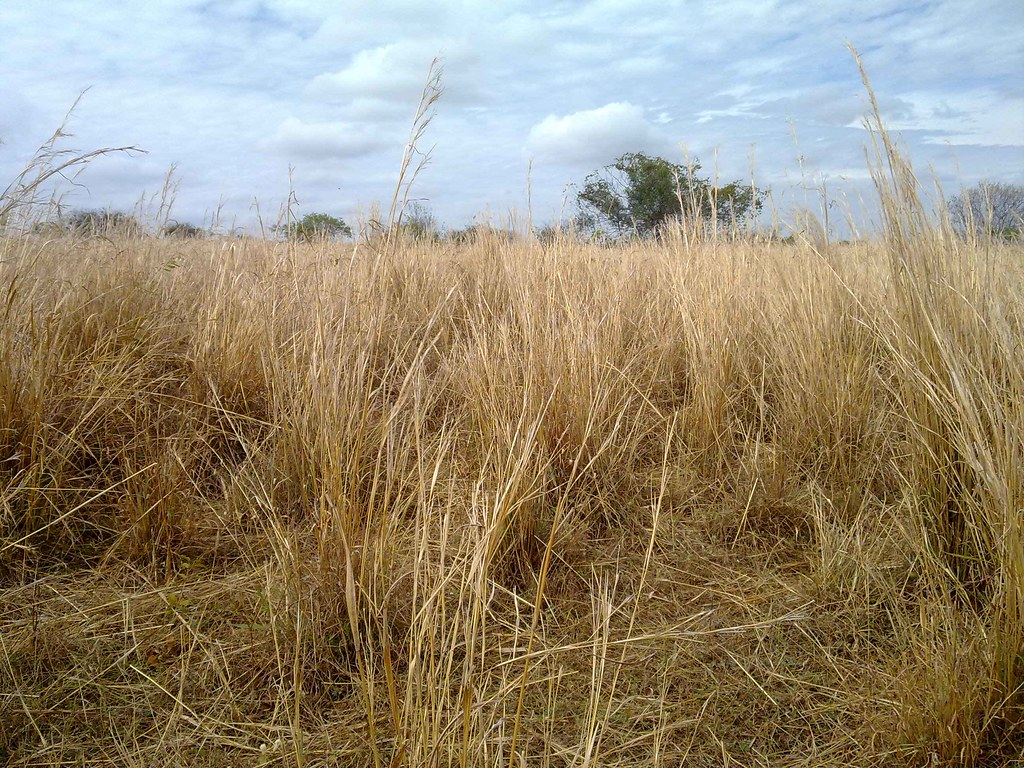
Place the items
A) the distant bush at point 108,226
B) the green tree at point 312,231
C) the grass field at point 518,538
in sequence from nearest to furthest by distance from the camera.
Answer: the grass field at point 518,538, the green tree at point 312,231, the distant bush at point 108,226

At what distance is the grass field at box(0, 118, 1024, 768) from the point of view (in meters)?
1.24

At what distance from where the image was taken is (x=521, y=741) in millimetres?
1268

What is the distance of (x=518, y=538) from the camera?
181cm

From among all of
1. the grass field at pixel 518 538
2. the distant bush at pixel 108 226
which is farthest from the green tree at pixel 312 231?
the distant bush at pixel 108 226

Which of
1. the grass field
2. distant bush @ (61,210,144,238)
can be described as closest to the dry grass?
the grass field

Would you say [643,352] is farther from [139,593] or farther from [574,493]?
[139,593]

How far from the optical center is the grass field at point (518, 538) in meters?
1.24

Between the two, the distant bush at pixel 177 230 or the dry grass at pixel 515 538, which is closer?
the dry grass at pixel 515 538

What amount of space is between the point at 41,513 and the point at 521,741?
1604 millimetres

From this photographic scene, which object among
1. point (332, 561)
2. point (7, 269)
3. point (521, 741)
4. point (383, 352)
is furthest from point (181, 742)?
point (383, 352)

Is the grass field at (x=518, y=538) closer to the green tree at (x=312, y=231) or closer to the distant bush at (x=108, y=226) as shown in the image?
the green tree at (x=312, y=231)

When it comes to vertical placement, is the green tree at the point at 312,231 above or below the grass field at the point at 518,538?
above

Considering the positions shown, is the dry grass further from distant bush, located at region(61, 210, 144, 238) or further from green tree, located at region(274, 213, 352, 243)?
distant bush, located at region(61, 210, 144, 238)

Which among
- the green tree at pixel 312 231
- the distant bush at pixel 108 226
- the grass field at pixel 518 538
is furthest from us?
the distant bush at pixel 108 226
